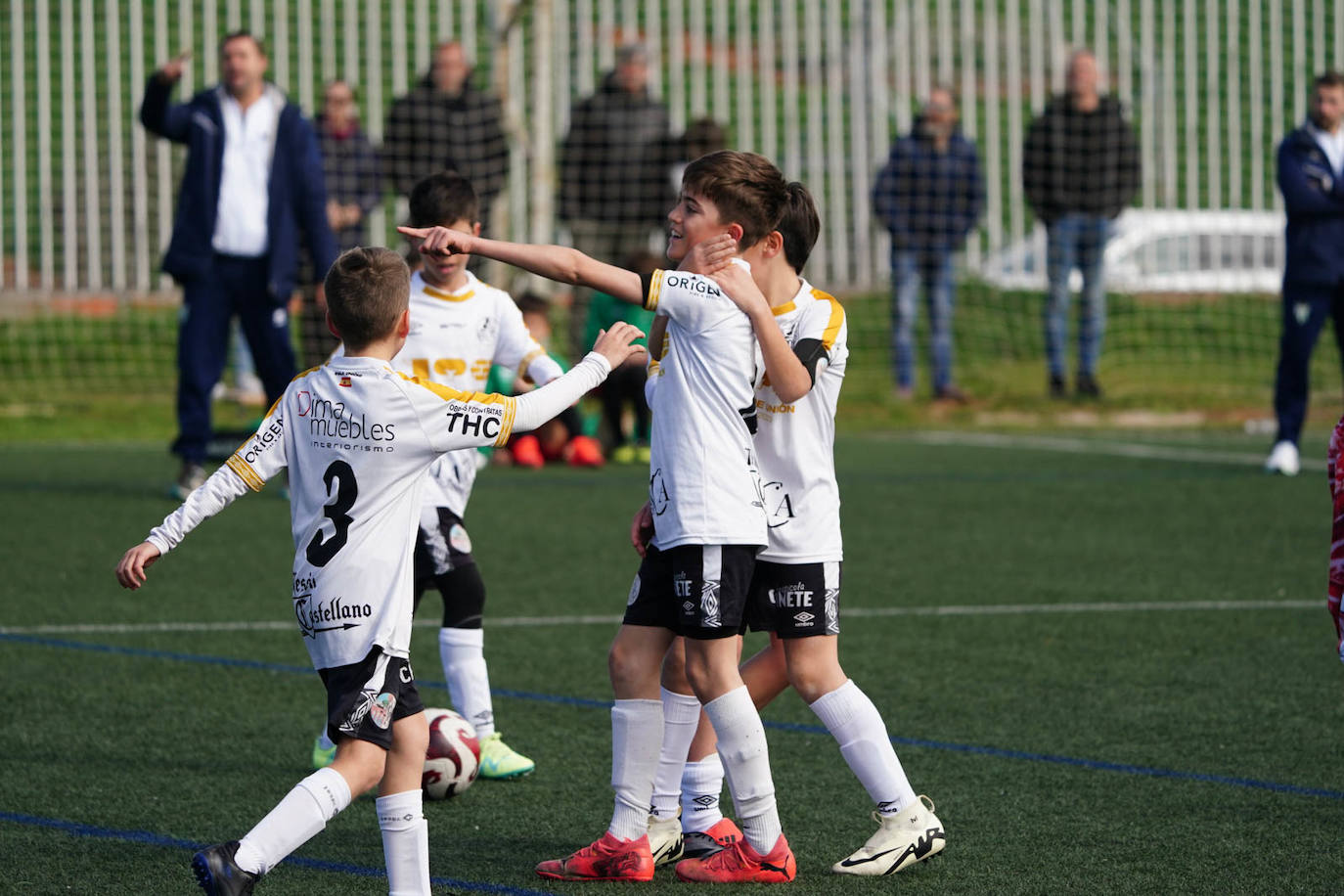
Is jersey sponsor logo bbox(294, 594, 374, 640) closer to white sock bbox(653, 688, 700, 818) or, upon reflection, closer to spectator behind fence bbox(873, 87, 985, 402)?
white sock bbox(653, 688, 700, 818)

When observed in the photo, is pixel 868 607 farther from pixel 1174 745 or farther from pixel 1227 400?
pixel 1227 400

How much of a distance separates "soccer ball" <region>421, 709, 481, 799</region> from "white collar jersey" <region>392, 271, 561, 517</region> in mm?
659

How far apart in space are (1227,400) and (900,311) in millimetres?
2686

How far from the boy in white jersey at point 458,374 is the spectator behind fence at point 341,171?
870 cm

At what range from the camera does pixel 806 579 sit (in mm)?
4117

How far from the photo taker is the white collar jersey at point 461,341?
5.17 metres

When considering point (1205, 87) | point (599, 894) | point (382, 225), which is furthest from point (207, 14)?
point (599, 894)

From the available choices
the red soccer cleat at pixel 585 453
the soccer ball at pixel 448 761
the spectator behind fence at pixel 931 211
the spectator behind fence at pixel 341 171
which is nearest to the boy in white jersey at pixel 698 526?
the soccer ball at pixel 448 761

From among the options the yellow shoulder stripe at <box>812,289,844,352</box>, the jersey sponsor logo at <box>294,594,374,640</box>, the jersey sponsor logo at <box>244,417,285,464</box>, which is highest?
the yellow shoulder stripe at <box>812,289,844,352</box>

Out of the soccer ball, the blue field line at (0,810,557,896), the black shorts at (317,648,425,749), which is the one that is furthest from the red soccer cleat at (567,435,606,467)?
the black shorts at (317,648,425,749)

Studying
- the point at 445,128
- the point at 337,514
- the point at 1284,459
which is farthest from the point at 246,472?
the point at 445,128

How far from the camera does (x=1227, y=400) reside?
48.3ft

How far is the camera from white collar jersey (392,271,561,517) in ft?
17.0

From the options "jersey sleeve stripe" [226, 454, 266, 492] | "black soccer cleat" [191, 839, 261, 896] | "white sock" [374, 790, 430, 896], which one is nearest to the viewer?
"black soccer cleat" [191, 839, 261, 896]
